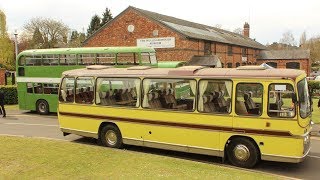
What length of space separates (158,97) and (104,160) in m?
2.92

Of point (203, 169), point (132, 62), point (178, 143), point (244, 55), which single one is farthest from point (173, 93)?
point (244, 55)

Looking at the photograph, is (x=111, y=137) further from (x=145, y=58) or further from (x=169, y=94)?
(x=145, y=58)

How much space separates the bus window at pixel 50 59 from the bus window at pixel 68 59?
0.34 m

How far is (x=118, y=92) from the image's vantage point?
13.0 meters

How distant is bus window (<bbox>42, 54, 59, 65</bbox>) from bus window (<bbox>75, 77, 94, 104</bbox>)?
798 centimetres

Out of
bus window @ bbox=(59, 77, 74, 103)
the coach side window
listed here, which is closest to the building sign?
bus window @ bbox=(59, 77, 74, 103)

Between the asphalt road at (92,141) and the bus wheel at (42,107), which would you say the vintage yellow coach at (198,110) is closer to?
the asphalt road at (92,141)

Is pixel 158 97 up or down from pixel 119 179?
up

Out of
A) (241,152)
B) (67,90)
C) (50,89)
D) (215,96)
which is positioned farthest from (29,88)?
(241,152)

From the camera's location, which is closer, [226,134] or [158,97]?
[226,134]

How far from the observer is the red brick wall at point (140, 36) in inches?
1339

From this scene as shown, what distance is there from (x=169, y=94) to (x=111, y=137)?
2.92m

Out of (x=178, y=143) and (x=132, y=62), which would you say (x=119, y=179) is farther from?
(x=132, y=62)

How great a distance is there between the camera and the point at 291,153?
9.90m
